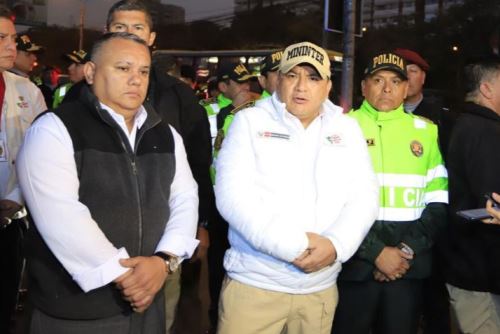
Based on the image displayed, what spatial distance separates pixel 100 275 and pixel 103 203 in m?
0.31

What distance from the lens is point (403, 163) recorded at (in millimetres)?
3393

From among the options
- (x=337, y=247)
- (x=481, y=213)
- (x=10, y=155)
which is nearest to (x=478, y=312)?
(x=481, y=213)

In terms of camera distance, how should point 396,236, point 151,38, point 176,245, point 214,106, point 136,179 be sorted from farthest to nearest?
point 214,106, point 151,38, point 396,236, point 176,245, point 136,179

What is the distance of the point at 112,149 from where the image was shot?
8.12 feet

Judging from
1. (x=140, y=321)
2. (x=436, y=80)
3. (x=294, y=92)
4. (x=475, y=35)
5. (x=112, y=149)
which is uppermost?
(x=475, y=35)

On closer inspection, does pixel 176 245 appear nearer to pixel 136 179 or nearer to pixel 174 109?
pixel 136 179

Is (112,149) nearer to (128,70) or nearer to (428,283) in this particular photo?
(128,70)

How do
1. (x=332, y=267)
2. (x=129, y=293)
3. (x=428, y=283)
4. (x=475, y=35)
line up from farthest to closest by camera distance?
(x=475, y=35)
(x=428, y=283)
(x=332, y=267)
(x=129, y=293)

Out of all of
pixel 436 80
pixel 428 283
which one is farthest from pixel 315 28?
pixel 428 283

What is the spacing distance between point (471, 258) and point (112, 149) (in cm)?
218

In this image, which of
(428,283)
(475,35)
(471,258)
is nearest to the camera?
(471,258)

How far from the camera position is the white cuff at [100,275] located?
2344 mm

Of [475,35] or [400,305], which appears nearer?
[400,305]

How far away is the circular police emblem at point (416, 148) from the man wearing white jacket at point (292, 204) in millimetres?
481
